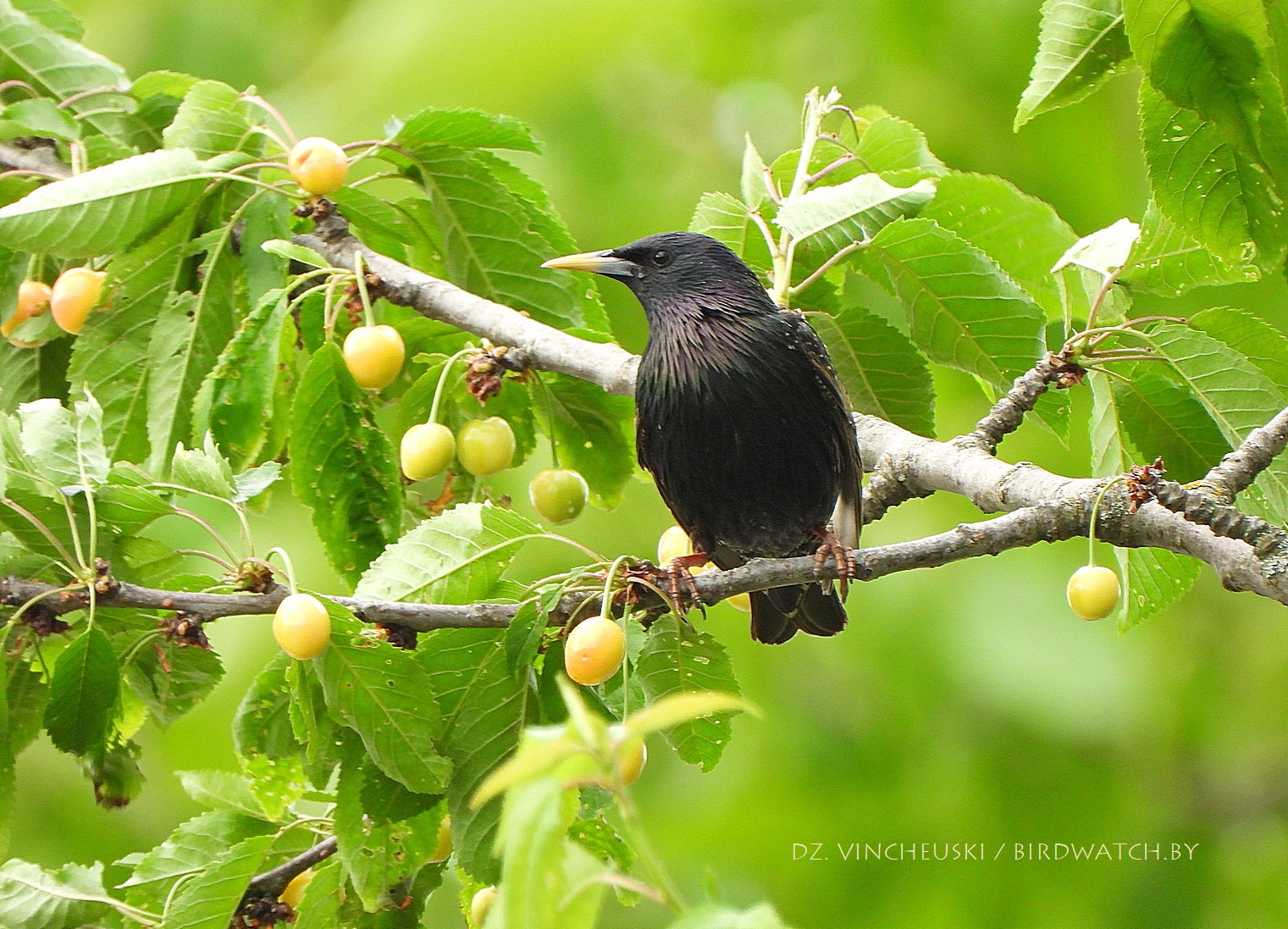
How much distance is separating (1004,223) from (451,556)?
1.45 m

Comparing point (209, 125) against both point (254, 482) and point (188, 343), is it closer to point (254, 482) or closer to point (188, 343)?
point (188, 343)

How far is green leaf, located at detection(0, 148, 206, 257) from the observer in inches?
94.5

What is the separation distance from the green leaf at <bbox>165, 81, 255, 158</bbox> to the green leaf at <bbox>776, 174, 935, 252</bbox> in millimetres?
1287

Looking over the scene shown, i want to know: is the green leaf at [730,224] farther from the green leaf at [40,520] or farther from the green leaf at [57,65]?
the green leaf at [57,65]

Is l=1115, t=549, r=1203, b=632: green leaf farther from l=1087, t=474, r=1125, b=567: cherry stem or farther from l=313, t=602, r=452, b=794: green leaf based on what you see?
l=313, t=602, r=452, b=794: green leaf

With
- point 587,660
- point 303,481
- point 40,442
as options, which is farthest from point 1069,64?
point 40,442

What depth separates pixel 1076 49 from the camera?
2.03 m

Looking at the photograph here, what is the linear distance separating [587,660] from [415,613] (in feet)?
1.01

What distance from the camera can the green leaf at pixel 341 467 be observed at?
2449 mm

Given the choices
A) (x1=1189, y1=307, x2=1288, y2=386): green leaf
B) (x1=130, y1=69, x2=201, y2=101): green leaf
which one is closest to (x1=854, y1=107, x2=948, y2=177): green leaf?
(x1=1189, y1=307, x2=1288, y2=386): green leaf

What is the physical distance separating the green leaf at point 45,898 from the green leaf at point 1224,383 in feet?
7.62

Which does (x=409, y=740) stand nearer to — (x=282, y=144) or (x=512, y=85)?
(x=282, y=144)

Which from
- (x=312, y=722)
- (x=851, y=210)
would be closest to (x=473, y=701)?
(x=312, y=722)

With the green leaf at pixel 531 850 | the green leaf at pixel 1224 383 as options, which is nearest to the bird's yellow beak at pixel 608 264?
the green leaf at pixel 1224 383
